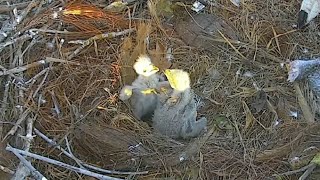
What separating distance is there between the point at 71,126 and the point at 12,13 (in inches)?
28.5

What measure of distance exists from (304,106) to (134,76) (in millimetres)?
822

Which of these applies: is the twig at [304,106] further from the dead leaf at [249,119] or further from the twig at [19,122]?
the twig at [19,122]

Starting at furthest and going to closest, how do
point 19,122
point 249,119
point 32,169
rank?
point 249,119 → point 19,122 → point 32,169

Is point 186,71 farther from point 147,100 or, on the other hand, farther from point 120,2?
point 120,2

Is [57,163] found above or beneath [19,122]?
beneath

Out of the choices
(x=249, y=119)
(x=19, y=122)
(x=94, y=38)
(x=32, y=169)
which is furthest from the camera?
(x=94, y=38)

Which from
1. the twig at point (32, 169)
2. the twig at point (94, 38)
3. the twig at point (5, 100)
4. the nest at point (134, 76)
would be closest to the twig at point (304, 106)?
the nest at point (134, 76)

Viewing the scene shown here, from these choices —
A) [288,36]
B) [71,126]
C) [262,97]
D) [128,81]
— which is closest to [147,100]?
[128,81]

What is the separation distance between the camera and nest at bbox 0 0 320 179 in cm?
258

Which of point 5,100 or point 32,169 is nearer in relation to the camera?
point 32,169

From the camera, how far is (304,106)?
2.77 m

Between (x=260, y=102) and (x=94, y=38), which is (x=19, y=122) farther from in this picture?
(x=260, y=102)

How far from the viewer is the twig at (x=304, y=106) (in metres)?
2.73

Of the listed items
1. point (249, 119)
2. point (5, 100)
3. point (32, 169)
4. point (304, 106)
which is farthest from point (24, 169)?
point (304, 106)
